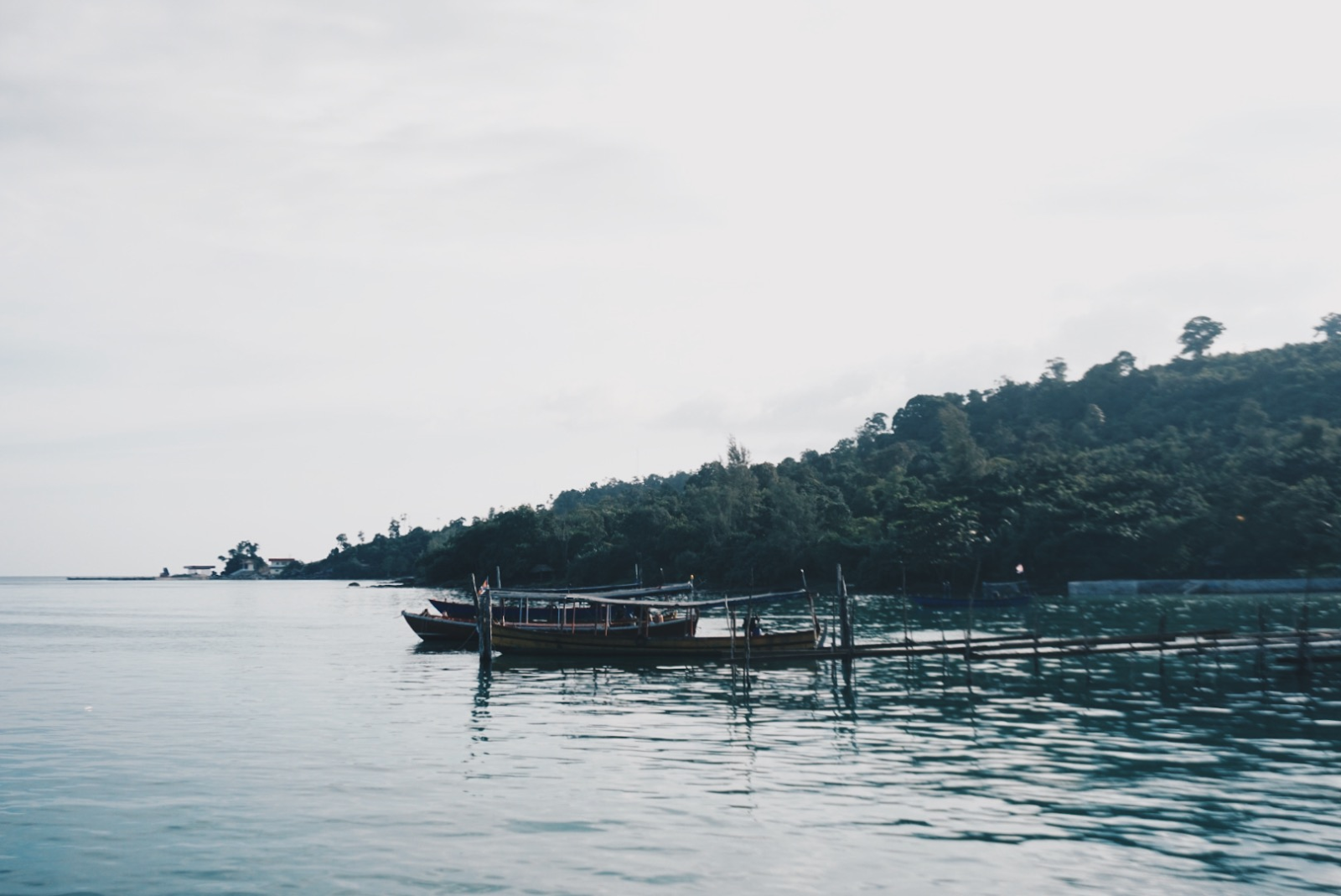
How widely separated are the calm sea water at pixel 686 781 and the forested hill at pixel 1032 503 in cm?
4767

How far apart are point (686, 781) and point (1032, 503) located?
93.0m

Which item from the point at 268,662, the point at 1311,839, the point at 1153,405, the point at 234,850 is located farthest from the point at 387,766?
the point at 1153,405

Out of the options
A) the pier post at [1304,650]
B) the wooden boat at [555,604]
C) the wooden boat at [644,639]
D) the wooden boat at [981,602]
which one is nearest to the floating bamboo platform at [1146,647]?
the pier post at [1304,650]

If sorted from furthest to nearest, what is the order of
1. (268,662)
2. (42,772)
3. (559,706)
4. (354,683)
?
1. (268,662)
2. (354,683)
3. (559,706)
4. (42,772)

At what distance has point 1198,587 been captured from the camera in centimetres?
9506

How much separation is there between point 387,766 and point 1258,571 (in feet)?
307

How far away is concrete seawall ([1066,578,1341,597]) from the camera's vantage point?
3456 inches

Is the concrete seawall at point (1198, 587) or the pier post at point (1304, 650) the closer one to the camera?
the pier post at point (1304, 650)

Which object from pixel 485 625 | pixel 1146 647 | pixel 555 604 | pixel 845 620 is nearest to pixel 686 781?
pixel 845 620

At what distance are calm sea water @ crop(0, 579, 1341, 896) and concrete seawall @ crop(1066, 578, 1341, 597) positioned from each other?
167 feet

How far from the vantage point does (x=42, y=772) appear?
26422 mm

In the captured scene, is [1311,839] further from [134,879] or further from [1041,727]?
[134,879]

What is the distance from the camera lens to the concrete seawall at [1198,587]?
288 feet

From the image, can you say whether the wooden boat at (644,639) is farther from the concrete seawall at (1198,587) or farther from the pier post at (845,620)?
the concrete seawall at (1198,587)
